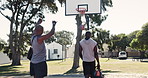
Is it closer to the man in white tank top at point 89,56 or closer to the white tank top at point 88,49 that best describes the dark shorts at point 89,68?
the man in white tank top at point 89,56

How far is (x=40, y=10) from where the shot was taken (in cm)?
3547

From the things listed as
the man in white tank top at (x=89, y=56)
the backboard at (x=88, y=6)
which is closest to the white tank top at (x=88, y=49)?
the man in white tank top at (x=89, y=56)

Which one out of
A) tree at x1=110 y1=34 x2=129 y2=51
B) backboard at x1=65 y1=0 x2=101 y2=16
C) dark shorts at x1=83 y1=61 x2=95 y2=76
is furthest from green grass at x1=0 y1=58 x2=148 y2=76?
tree at x1=110 y1=34 x2=129 y2=51

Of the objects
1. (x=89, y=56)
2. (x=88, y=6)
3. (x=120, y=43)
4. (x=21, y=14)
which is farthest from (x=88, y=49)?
(x=120, y=43)

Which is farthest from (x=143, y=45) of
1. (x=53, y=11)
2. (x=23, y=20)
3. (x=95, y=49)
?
(x=95, y=49)

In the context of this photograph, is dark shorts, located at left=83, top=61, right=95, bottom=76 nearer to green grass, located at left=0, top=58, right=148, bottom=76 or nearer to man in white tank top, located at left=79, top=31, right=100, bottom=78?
man in white tank top, located at left=79, top=31, right=100, bottom=78

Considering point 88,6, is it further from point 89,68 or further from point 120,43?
point 120,43

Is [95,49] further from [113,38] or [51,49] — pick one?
[113,38]

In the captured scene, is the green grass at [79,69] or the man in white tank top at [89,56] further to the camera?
the green grass at [79,69]

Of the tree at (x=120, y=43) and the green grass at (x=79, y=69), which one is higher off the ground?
the tree at (x=120, y=43)

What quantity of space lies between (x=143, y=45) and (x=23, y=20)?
21.2 m

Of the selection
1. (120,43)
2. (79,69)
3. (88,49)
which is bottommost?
(79,69)

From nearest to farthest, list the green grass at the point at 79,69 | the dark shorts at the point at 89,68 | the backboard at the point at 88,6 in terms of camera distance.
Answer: the dark shorts at the point at 89,68 → the backboard at the point at 88,6 → the green grass at the point at 79,69

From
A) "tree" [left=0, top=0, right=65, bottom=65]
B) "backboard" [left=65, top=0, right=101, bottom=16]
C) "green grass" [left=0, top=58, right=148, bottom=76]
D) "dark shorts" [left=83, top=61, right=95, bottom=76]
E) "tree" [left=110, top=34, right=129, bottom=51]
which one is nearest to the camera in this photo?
"dark shorts" [left=83, top=61, right=95, bottom=76]
